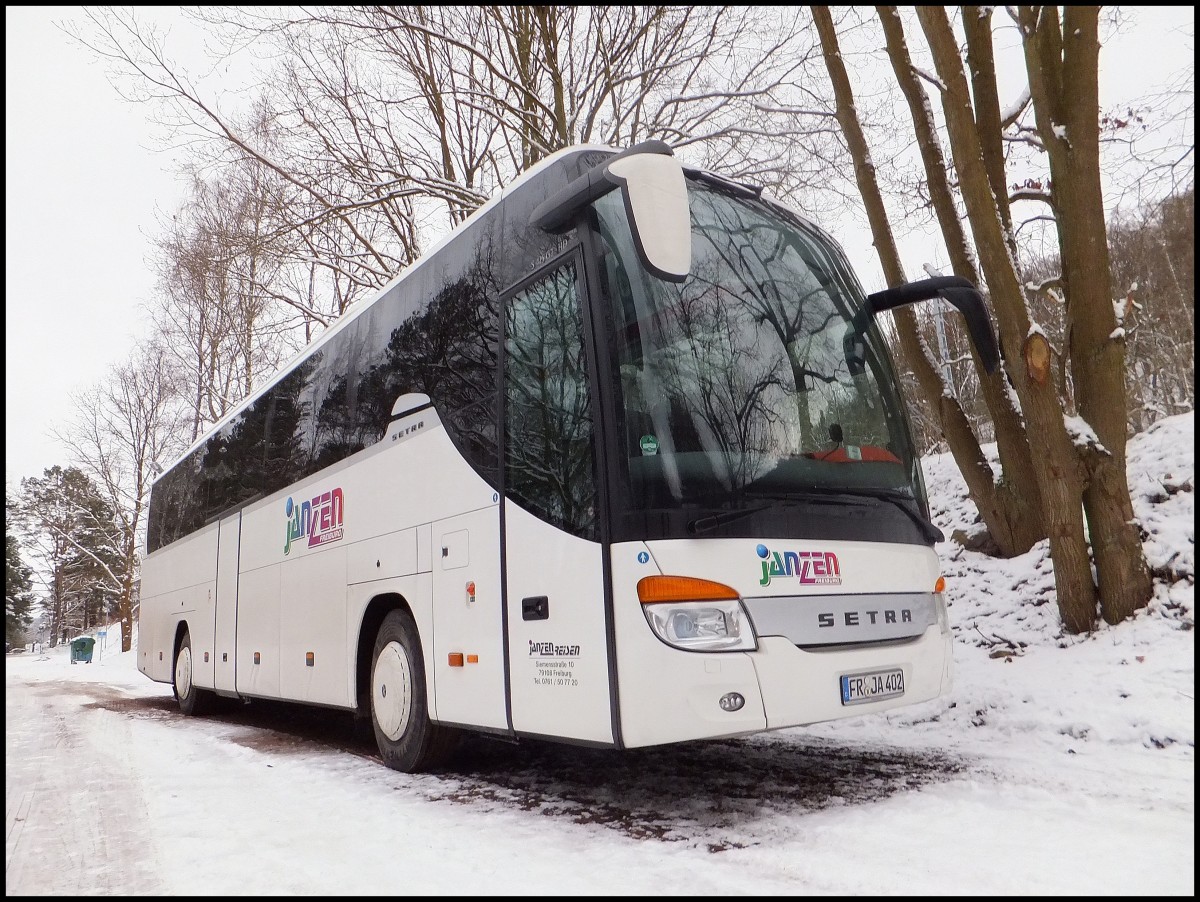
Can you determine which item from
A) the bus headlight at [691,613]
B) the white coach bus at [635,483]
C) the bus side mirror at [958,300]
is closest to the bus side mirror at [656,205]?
the white coach bus at [635,483]

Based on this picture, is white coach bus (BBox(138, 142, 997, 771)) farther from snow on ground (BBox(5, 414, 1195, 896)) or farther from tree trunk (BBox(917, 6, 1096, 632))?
tree trunk (BBox(917, 6, 1096, 632))

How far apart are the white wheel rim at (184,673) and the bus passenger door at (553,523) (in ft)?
27.1

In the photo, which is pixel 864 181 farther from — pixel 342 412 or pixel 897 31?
pixel 342 412

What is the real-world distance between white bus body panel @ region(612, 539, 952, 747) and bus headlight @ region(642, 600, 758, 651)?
3cm

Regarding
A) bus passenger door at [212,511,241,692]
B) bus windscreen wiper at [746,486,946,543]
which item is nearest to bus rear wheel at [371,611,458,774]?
bus windscreen wiper at [746,486,946,543]

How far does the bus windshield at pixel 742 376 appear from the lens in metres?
4.06

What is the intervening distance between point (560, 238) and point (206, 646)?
8.18 meters

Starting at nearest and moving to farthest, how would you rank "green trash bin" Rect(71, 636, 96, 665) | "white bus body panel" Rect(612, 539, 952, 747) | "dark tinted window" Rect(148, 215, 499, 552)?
1. "white bus body panel" Rect(612, 539, 952, 747)
2. "dark tinted window" Rect(148, 215, 499, 552)
3. "green trash bin" Rect(71, 636, 96, 665)

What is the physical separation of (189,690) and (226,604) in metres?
2.26

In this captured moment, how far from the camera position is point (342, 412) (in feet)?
23.6

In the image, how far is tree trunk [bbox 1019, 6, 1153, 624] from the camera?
6703 mm

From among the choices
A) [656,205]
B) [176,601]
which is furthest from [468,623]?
[176,601]

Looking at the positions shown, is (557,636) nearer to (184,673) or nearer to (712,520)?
(712,520)

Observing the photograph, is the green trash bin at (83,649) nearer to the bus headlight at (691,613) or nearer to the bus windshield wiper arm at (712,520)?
the bus headlight at (691,613)
